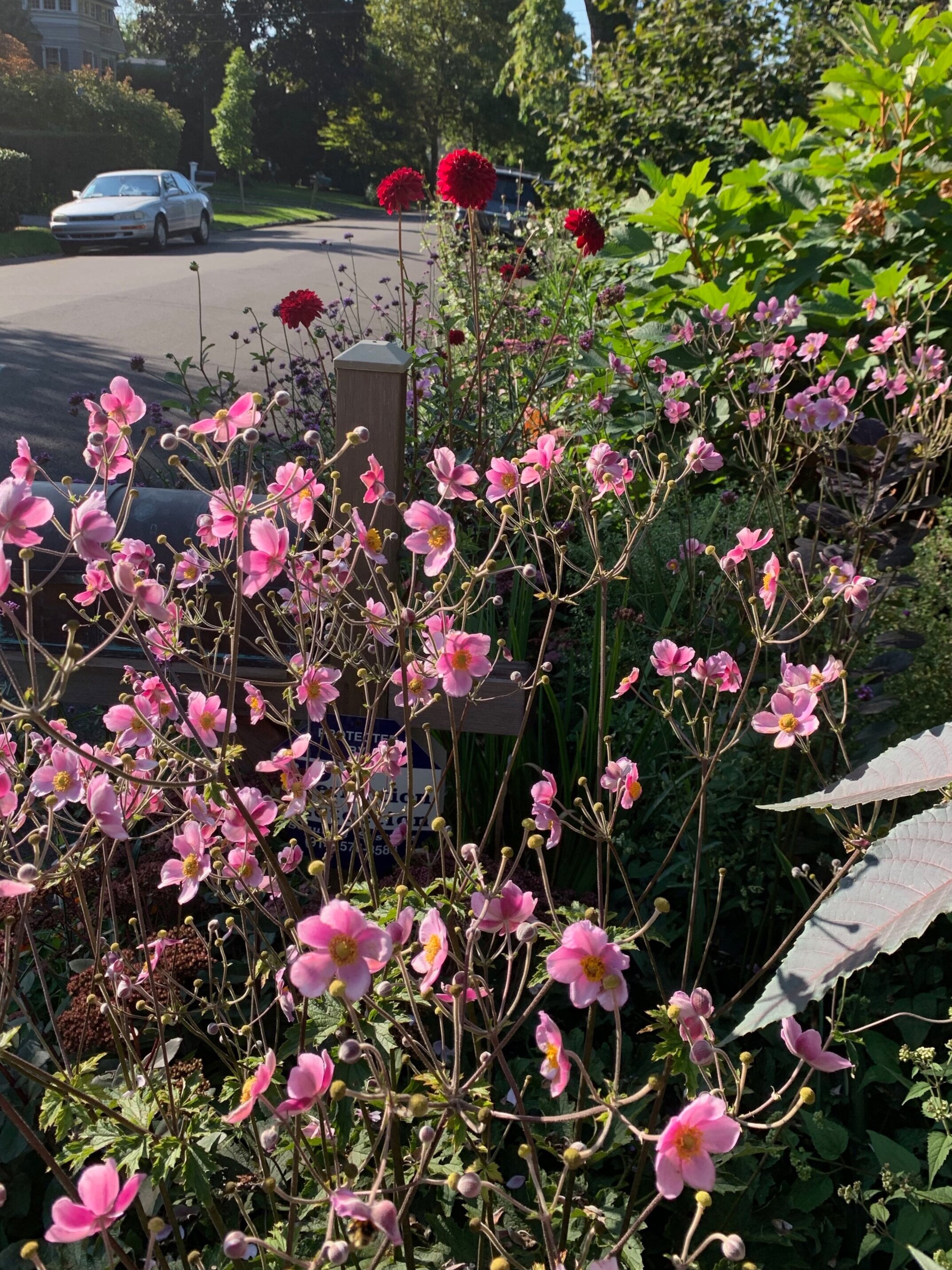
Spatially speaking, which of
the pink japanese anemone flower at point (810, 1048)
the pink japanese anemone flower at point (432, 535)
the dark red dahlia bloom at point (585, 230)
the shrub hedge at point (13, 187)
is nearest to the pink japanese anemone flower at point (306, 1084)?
the pink japanese anemone flower at point (810, 1048)

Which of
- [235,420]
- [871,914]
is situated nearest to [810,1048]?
[871,914]

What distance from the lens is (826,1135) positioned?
1620mm

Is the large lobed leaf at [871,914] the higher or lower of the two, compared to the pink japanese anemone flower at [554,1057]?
higher

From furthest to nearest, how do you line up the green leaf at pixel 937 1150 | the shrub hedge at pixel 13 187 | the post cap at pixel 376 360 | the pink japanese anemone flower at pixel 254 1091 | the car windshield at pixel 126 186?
the shrub hedge at pixel 13 187 < the car windshield at pixel 126 186 < the post cap at pixel 376 360 < the green leaf at pixel 937 1150 < the pink japanese anemone flower at pixel 254 1091

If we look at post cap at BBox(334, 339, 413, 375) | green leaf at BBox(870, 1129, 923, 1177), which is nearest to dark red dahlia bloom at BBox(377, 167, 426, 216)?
post cap at BBox(334, 339, 413, 375)

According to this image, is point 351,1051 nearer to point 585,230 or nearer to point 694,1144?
point 694,1144

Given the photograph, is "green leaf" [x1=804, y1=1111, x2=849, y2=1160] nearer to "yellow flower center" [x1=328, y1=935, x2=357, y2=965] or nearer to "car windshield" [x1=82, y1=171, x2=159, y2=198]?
"yellow flower center" [x1=328, y1=935, x2=357, y2=965]

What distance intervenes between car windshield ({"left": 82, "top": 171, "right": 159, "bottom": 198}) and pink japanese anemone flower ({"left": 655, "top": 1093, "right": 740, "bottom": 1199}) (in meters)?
21.0

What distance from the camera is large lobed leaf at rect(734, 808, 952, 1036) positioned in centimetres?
90

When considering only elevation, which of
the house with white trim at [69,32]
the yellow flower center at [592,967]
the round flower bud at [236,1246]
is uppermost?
the house with white trim at [69,32]

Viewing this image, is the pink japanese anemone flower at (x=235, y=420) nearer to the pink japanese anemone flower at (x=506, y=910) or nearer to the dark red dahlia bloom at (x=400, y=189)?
the pink japanese anemone flower at (x=506, y=910)

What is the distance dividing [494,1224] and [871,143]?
428 cm

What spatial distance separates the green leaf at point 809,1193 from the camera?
5.16ft

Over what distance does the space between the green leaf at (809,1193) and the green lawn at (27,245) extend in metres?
19.8
